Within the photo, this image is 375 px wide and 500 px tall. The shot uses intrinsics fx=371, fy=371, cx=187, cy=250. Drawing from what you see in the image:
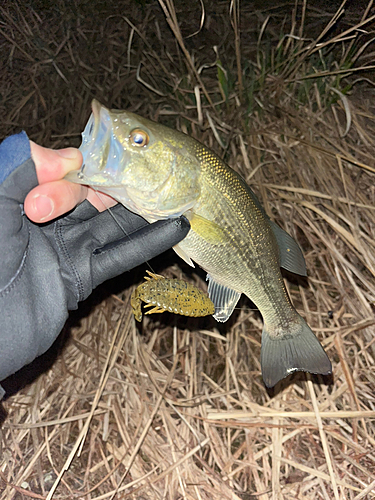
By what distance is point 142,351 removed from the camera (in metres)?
2.77

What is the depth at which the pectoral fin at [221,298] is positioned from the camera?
204cm

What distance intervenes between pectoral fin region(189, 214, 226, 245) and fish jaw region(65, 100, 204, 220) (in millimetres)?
72

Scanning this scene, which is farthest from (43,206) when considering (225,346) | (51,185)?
(225,346)

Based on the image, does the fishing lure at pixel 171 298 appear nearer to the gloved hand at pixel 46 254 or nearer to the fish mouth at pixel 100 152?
the gloved hand at pixel 46 254

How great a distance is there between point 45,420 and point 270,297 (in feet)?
6.14

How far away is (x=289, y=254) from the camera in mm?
2146

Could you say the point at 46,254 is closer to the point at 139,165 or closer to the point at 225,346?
the point at 139,165

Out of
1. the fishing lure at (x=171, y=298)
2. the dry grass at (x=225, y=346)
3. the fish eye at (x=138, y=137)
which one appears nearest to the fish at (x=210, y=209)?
the fish eye at (x=138, y=137)

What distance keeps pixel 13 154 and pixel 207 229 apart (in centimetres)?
92

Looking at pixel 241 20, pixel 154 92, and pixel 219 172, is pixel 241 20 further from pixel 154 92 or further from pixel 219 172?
pixel 219 172

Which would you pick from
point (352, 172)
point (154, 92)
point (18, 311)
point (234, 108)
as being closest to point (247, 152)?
point (234, 108)

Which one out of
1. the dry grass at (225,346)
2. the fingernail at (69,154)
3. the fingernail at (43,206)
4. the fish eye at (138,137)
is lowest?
the dry grass at (225,346)

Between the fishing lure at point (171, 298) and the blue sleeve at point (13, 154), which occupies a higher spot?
the blue sleeve at point (13, 154)

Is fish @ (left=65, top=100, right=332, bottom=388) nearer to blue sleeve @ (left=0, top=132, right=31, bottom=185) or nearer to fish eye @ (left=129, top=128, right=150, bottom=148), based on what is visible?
fish eye @ (left=129, top=128, right=150, bottom=148)
